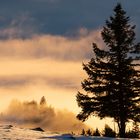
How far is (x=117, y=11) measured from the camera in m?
51.9

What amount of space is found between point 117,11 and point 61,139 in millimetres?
27937

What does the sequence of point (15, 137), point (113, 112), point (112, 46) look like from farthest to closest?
1. point (112, 46)
2. point (113, 112)
3. point (15, 137)

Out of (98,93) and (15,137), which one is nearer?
(15,137)

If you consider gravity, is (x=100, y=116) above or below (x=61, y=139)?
above

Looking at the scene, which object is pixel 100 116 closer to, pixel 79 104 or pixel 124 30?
pixel 79 104

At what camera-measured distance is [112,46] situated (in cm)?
5016

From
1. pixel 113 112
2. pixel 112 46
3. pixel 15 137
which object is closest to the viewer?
pixel 15 137

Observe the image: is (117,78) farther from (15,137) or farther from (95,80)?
(15,137)

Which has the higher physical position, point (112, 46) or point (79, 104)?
point (112, 46)

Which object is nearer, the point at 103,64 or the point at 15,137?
the point at 15,137

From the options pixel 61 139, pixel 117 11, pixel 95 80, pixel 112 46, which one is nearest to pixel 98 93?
pixel 95 80

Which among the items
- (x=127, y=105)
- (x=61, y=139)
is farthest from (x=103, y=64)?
(x=61, y=139)

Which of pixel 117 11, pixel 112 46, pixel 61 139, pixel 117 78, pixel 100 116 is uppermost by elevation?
pixel 117 11

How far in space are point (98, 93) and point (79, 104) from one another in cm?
265
